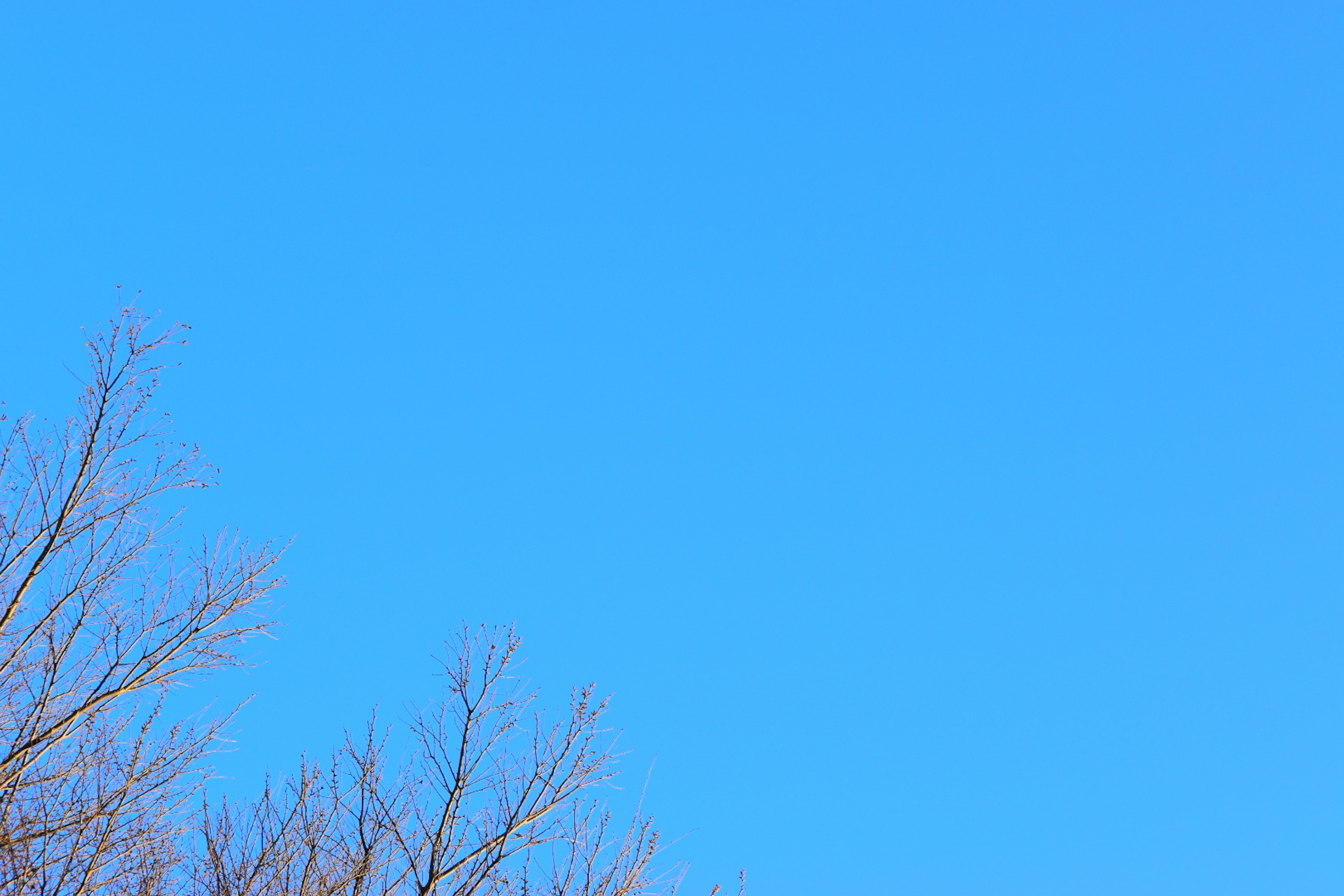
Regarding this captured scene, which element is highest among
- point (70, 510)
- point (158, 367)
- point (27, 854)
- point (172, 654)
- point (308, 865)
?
point (158, 367)

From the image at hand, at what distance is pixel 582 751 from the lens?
9508 millimetres

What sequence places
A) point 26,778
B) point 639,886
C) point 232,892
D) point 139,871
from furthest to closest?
1. point 232,892
2. point 139,871
3. point 639,886
4. point 26,778

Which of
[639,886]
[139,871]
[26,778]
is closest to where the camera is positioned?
[26,778]

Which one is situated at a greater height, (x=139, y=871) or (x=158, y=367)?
(x=158, y=367)

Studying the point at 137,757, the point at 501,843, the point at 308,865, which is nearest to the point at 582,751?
the point at 501,843

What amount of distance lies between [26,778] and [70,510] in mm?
2043

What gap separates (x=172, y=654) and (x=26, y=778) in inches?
53.2

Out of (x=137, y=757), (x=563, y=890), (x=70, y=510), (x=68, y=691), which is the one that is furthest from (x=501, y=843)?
(x=70, y=510)

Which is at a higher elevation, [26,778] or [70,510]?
[70,510]

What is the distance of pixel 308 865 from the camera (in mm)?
10086

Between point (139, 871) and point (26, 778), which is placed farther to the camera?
point (139, 871)

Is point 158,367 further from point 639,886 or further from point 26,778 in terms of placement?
Result: point 639,886

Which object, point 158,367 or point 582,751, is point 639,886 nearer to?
point 582,751

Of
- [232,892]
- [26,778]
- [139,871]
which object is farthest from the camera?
[232,892]
